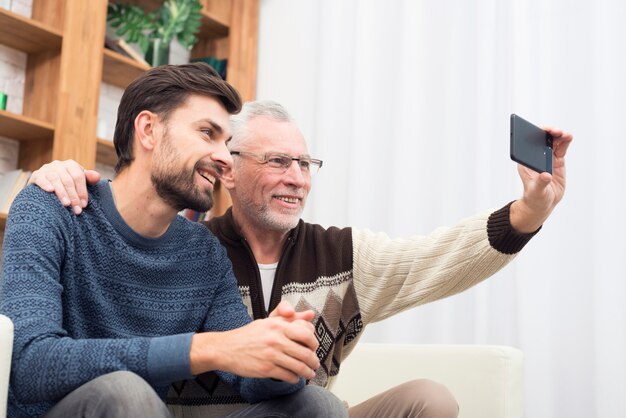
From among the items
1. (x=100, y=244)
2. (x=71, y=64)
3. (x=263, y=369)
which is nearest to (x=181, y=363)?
(x=263, y=369)

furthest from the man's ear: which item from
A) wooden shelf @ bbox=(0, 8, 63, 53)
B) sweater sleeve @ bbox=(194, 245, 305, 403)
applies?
wooden shelf @ bbox=(0, 8, 63, 53)

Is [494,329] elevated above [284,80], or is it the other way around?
[284,80]

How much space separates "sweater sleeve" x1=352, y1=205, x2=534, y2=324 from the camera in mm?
1654

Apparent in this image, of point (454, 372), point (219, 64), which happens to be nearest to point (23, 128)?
point (219, 64)

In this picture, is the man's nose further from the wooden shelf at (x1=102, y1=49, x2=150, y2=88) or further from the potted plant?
the potted plant

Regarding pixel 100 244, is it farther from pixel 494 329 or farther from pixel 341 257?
pixel 494 329

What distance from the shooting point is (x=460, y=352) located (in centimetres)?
192

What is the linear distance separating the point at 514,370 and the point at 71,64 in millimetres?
2128

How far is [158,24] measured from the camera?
3.49 metres

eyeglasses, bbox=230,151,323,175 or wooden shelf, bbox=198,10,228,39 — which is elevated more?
wooden shelf, bbox=198,10,228,39

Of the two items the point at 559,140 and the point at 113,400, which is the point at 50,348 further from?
the point at 559,140

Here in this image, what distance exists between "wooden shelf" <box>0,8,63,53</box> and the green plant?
0.38m

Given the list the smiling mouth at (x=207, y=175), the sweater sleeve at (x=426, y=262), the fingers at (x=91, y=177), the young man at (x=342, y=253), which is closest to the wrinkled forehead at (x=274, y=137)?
the young man at (x=342, y=253)

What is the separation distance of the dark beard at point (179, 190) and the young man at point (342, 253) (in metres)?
0.29
